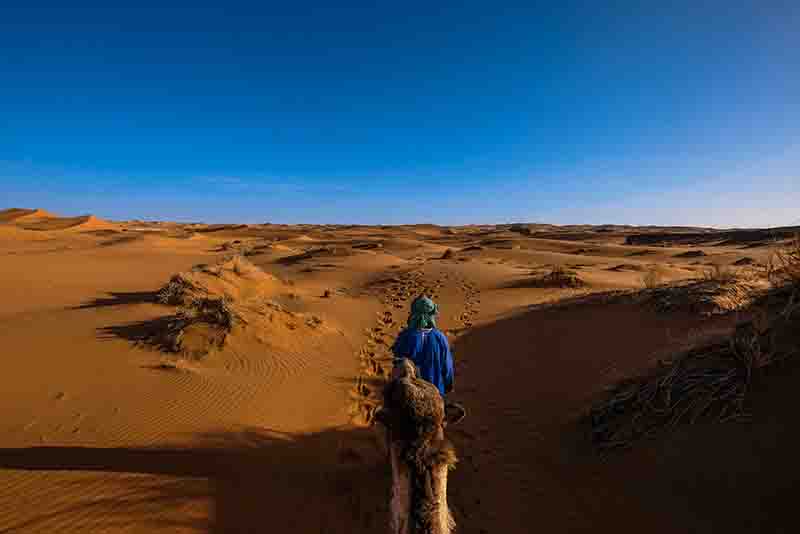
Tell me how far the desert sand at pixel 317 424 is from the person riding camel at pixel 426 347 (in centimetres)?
110

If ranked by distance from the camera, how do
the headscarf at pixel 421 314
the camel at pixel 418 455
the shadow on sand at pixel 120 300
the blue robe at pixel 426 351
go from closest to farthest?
the camel at pixel 418 455 < the blue robe at pixel 426 351 < the headscarf at pixel 421 314 < the shadow on sand at pixel 120 300

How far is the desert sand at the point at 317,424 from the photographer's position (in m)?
2.83

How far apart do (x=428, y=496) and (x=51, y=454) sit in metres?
3.73

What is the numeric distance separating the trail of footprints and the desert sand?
6 centimetres

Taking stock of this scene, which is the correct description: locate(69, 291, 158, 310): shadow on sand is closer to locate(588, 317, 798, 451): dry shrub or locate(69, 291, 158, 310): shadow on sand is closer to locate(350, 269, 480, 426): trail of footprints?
locate(350, 269, 480, 426): trail of footprints

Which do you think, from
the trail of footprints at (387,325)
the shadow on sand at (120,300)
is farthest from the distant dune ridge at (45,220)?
the trail of footprints at (387,325)

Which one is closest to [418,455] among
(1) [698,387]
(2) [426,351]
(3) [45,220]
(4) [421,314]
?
(2) [426,351]

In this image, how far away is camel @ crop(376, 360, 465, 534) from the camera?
1.81 meters

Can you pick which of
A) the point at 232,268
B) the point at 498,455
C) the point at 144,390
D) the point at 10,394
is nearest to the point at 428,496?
the point at 498,455

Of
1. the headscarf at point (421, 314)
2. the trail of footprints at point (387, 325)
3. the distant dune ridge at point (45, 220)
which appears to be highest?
the distant dune ridge at point (45, 220)

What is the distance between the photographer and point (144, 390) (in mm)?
4699

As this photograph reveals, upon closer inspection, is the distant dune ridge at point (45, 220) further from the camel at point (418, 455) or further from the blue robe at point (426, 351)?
the camel at point (418, 455)

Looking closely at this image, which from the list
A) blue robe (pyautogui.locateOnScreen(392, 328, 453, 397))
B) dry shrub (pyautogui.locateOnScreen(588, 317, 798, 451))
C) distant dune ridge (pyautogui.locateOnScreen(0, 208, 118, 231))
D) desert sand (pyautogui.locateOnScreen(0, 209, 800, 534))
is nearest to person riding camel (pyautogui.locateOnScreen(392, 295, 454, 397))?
blue robe (pyautogui.locateOnScreen(392, 328, 453, 397))

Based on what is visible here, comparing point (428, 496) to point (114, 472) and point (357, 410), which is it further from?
point (357, 410)
